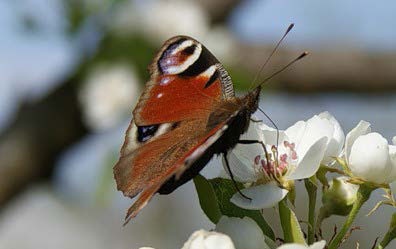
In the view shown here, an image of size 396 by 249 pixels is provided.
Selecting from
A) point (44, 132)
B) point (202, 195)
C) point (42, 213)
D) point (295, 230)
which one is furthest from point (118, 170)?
point (42, 213)

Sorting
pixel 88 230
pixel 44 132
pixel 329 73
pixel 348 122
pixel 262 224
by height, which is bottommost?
pixel 88 230

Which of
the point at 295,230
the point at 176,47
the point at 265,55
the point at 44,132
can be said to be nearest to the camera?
the point at 295,230

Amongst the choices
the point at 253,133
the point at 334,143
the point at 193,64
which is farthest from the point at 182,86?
the point at 334,143

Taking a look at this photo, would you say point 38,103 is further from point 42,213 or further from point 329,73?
point 42,213

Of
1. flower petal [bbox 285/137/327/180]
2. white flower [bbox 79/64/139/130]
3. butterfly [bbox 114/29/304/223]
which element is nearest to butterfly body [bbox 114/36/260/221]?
butterfly [bbox 114/29/304/223]

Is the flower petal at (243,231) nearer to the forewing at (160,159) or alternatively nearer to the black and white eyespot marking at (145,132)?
the forewing at (160,159)

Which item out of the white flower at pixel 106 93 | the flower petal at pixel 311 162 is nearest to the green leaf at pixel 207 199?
the flower petal at pixel 311 162

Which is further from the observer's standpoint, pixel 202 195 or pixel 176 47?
pixel 176 47
